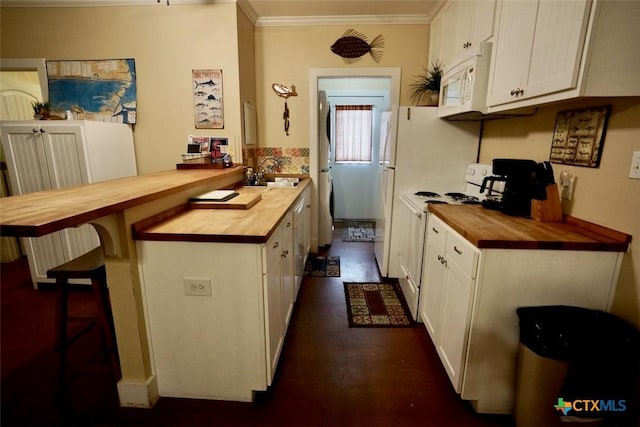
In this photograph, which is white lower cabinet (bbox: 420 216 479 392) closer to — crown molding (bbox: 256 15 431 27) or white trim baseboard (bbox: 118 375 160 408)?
white trim baseboard (bbox: 118 375 160 408)

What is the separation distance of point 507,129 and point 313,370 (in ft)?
7.17

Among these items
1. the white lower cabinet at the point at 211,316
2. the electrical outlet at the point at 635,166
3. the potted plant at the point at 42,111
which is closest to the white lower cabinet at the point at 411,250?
the electrical outlet at the point at 635,166

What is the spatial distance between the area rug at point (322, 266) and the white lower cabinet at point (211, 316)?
1563 millimetres

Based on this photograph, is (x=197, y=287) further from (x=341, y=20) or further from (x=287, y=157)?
(x=341, y=20)

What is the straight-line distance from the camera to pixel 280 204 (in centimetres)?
212

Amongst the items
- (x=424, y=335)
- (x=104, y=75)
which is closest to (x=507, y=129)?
(x=424, y=335)

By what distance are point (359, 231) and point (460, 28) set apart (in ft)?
9.75

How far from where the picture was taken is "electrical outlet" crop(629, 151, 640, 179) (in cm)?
123

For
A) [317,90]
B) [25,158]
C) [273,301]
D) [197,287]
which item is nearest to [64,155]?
[25,158]

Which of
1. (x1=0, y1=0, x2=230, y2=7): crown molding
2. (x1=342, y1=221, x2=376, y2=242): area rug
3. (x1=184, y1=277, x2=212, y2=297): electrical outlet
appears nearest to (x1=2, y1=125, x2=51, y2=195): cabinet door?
(x1=0, y1=0, x2=230, y2=7): crown molding

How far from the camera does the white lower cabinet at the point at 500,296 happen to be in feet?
4.38

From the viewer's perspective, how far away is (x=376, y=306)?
8.44ft

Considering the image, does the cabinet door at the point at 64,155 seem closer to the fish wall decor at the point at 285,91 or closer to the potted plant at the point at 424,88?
the fish wall decor at the point at 285,91

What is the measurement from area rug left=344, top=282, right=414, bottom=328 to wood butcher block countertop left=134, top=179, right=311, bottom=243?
110 cm
